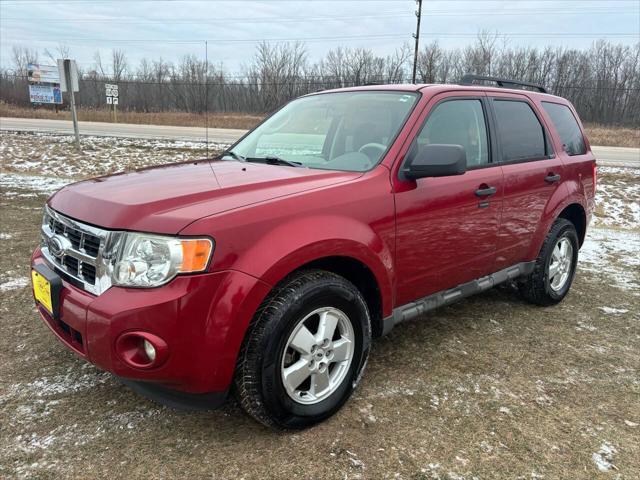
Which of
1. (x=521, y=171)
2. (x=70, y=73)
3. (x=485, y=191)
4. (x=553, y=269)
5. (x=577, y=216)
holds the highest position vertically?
(x=70, y=73)

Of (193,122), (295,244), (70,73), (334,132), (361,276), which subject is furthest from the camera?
(193,122)

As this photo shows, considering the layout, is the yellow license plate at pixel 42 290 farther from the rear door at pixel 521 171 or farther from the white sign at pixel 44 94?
the white sign at pixel 44 94

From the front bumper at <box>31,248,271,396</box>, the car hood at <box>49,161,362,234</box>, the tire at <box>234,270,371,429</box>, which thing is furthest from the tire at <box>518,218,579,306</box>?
the front bumper at <box>31,248,271,396</box>

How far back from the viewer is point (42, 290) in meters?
2.54

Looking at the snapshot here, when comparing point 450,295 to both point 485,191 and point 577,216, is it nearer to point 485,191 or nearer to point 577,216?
point 485,191

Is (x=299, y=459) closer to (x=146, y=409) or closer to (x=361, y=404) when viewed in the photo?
(x=361, y=404)

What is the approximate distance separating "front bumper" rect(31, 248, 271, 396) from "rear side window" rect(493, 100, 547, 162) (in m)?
2.42

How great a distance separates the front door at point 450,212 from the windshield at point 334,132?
0.21 meters

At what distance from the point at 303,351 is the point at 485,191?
5.71ft

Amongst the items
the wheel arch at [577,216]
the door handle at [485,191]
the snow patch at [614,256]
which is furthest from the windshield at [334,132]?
the snow patch at [614,256]

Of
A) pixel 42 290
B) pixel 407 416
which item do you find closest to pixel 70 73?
pixel 42 290

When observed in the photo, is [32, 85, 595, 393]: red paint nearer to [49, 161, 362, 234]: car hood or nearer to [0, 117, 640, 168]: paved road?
[49, 161, 362, 234]: car hood

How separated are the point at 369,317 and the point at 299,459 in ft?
2.78

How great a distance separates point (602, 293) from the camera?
478cm
